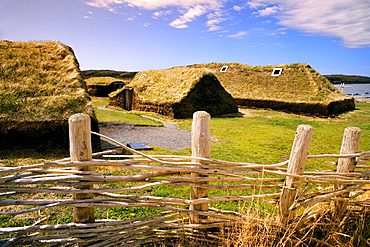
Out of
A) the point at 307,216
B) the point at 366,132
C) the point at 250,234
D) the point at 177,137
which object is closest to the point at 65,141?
the point at 177,137

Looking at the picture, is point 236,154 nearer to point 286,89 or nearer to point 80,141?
point 80,141

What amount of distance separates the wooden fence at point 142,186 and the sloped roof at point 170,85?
11.5m

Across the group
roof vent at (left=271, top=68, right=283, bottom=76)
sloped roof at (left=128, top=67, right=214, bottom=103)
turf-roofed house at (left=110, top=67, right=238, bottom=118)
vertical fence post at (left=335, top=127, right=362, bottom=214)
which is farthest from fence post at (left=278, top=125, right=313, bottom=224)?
roof vent at (left=271, top=68, right=283, bottom=76)

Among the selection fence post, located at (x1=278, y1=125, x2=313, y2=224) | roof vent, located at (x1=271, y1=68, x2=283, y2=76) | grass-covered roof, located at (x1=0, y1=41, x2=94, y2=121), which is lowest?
fence post, located at (x1=278, y1=125, x2=313, y2=224)

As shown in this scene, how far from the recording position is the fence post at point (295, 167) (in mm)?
2500

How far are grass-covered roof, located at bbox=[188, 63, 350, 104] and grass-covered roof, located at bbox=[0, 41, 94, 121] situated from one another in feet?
53.5

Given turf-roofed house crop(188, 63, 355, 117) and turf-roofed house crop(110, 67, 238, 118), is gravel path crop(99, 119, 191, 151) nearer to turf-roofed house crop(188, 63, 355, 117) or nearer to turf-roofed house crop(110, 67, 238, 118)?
turf-roofed house crop(110, 67, 238, 118)

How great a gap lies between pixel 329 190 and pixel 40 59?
8226 millimetres

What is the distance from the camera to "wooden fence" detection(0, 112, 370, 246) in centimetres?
222

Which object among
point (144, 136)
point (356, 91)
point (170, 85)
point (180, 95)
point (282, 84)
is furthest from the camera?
point (356, 91)

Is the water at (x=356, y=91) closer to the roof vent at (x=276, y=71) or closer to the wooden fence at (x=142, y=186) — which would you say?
the roof vent at (x=276, y=71)

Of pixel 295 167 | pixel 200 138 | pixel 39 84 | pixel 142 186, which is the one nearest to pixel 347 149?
pixel 295 167

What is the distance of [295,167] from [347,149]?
2.71 feet

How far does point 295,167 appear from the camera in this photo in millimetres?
2568
